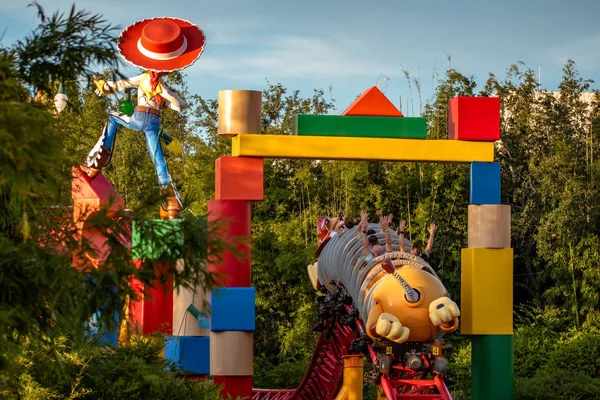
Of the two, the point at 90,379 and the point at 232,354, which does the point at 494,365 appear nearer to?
the point at 232,354

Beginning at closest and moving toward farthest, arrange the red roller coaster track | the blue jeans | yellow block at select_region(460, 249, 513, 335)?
yellow block at select_region(460, 249, 513, 335) → the blue jeans → the red roller coaster track

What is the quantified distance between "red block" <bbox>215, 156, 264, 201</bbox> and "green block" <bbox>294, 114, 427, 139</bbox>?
60 centimetres

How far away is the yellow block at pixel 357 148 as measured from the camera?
34.0 ft

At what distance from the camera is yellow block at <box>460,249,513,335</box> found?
34.5ft

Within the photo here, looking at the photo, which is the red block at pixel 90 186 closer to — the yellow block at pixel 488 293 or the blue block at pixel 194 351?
the blue block at pixel 194 351

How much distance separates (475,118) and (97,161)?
4.08m

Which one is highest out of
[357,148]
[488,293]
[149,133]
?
[149,133]

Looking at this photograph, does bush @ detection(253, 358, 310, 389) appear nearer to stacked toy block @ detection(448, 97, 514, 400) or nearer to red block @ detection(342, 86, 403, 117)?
stacked toy block @ detection(448, 97, 514, 400)

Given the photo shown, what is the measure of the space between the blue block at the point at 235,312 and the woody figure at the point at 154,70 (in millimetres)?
1237

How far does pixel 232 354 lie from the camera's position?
33.8ft

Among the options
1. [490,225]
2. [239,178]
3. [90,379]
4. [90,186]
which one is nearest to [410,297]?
[490,225]

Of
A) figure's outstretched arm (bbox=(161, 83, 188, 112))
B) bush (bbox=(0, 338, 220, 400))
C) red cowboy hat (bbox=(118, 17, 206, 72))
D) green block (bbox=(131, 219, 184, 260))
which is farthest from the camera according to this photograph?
figure's outstretched arm (bbox=(161, 83, 188, 112))

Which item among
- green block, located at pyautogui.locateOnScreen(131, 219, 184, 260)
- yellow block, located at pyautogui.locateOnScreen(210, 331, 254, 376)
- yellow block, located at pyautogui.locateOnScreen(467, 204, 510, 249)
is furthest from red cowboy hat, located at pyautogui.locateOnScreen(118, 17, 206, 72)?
green block, located at pyautogui.locateOnScreen(131, 219, 184, 260)

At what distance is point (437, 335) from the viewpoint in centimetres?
950
